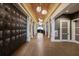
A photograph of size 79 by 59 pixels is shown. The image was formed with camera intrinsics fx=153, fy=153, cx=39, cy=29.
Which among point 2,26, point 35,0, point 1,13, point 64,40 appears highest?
point 35,0

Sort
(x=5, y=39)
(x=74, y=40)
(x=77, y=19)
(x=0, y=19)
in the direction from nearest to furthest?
(x=0, y=19)
(x=5, y=39)
(x=77, y=19)
(x=74, y=40)

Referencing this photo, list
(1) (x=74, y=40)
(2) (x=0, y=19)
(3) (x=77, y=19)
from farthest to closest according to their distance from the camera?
(1) (x=74, y=40)
(3) (x=77, y=19)
(2) (x=0, y=19)

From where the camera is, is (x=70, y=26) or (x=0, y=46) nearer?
(x=0, y=46)

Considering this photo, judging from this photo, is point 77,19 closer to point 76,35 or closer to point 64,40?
point 76,35

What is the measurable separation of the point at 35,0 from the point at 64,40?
8.40 metres

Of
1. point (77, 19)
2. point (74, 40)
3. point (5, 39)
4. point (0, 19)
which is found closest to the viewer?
point (0, 19)

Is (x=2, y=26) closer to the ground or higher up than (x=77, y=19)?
closer to the ground

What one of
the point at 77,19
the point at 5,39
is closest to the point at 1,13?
the point at 5,39

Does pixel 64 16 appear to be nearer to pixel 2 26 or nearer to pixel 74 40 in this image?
pixel 74 40

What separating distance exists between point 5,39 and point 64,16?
26.8 ft

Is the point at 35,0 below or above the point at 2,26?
above

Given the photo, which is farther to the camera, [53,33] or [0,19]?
[53,33]

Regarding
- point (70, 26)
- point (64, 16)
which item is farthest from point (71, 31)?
point (64, 16)

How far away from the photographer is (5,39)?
598cm
